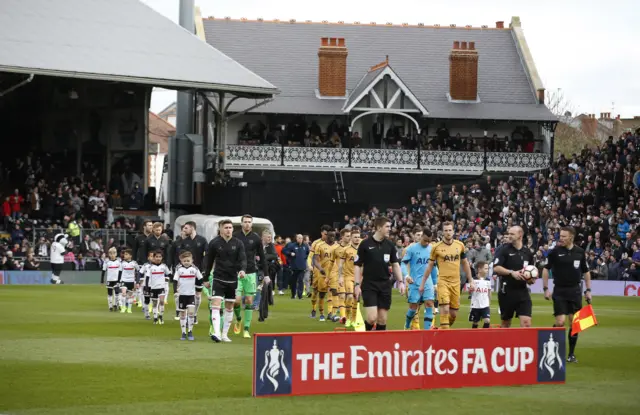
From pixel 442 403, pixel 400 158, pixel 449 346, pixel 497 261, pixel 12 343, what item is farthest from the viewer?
pixel 400 158

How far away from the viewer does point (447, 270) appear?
21.1 metres

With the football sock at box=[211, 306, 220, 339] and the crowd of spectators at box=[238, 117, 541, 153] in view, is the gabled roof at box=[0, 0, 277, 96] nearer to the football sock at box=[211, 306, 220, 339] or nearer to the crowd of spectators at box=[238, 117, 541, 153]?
the crowd of spectators at box=[238, 117, 541, 153]

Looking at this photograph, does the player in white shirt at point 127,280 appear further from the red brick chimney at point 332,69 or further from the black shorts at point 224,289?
the red brick chimney at point 332,69

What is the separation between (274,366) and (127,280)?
16.3m

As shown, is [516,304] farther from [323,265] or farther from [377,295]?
[323,265]

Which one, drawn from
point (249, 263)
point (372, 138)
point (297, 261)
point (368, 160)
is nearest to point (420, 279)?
point (249, 263)

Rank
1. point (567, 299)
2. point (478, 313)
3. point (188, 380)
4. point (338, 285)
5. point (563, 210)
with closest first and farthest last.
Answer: point (188, 380) < point (567, 299) < point (478, 313) < point (338, 285) < point (563, 210)

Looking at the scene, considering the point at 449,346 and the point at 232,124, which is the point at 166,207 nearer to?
the point at 232,124

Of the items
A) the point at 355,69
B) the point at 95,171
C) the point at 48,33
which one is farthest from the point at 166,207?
the point at 355,69

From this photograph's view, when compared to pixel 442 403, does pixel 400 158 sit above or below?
above

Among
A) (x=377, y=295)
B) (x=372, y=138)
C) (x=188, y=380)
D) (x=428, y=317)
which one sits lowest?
(x=188, y=380)

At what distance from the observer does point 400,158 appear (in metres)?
61.4

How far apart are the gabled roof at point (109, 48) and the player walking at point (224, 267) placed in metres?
28.0

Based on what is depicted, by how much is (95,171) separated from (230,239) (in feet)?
136
